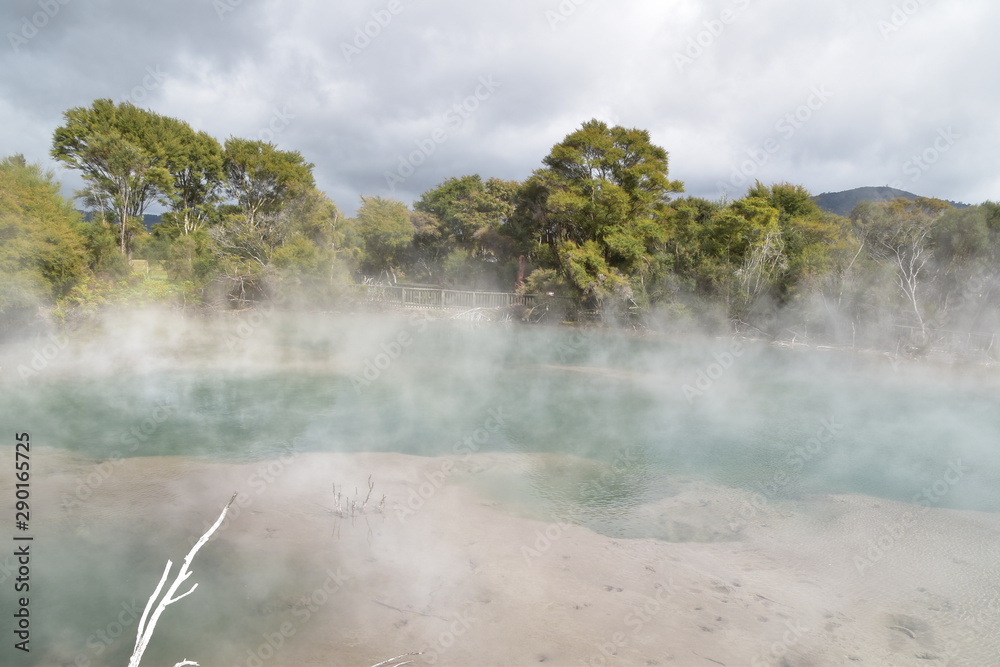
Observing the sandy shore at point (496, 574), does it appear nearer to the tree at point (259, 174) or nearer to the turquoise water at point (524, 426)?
the turquoise water at point (524, 426)

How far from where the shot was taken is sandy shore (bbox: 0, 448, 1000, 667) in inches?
181

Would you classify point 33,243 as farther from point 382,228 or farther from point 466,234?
point 466,234

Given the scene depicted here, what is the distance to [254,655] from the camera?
442 cm

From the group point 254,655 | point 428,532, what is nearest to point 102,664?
point 254,655

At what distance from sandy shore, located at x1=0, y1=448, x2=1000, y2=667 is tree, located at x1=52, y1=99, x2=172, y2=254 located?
798 inches

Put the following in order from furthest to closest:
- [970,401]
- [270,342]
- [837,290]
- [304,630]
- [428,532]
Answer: [837,290]
[270,342]
[970,401]
[428,532]
[304,630]

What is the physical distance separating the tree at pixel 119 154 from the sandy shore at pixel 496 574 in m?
20.3

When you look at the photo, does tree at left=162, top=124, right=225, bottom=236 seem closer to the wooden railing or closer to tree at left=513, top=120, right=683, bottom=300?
the wooden railing

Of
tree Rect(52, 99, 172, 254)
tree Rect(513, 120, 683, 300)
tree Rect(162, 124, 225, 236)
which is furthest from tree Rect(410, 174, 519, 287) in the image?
tree Rect(52, 99, 172, 254)

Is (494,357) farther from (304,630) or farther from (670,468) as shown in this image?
(304,630)

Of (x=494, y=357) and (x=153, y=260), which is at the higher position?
(x=153, y=260)

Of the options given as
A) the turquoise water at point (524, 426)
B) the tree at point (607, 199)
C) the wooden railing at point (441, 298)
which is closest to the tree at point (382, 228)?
the wooden railing at point (441, 298)

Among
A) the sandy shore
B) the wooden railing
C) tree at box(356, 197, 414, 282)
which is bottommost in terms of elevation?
the sandy shore

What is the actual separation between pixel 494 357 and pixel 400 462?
1080 centimetres
